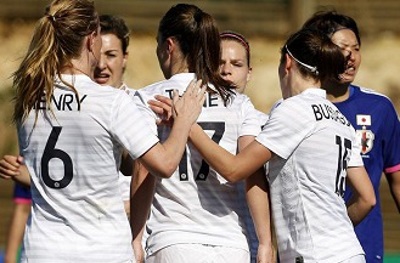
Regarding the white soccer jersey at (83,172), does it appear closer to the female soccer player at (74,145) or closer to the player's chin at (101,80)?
the female soccer player at (74,145)

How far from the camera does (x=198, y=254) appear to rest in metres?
4.84

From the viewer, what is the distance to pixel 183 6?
5.00 m

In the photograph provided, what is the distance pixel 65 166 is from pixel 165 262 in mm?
685

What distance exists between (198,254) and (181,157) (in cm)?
46

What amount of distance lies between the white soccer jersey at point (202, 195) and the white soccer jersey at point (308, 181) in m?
0.17

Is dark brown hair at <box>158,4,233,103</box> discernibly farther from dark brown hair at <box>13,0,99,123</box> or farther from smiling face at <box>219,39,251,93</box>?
smiling face at <box>219,39,251,93</box>

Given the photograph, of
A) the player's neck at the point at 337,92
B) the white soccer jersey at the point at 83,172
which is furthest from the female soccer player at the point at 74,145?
the player's neck at the point at 337,92

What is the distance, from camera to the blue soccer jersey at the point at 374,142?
609cm

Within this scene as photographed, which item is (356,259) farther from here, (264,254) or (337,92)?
(337,92)

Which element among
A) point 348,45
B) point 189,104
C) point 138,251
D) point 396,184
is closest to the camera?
point 189,104

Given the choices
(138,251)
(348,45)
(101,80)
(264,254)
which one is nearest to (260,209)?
(264,254)

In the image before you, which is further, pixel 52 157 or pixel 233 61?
pixel 233 61

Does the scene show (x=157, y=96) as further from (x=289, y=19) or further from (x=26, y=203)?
(x=289, y=19)

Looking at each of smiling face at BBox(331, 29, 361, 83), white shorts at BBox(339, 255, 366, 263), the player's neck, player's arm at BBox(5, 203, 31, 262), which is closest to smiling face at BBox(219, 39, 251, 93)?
smiling face at BBox(331, 29, 361, 83)
